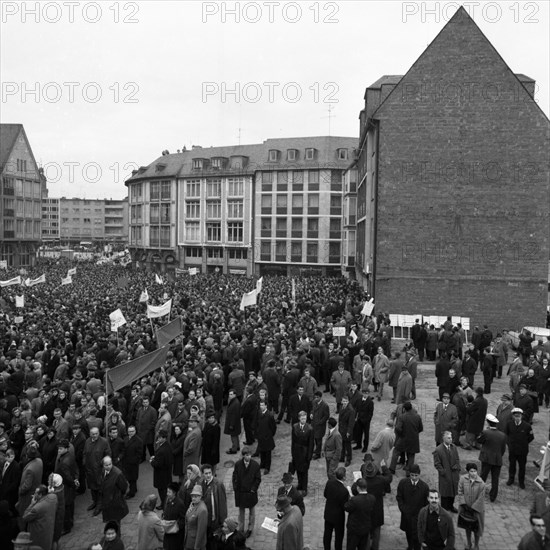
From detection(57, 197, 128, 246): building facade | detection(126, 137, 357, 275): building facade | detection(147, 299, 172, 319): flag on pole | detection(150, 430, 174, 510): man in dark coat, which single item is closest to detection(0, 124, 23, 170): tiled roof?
detection(126, 137, 357, 275): building facade

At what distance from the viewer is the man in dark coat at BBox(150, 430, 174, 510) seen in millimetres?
10148

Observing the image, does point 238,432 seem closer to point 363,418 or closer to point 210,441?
point 210,441

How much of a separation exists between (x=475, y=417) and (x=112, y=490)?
23.6ft

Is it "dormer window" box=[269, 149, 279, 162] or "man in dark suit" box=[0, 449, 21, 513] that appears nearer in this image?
"man in dark suit" box=[0, 449, 21, 513]

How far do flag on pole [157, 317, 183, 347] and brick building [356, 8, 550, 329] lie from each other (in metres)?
12.6

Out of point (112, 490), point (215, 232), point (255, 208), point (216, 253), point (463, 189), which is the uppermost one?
point (255, 208)

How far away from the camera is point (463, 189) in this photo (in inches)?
1066

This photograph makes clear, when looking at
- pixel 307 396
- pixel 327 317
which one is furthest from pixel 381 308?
pixel 307 396

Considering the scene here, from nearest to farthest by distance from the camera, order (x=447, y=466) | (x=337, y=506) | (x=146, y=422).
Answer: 1. (x=337, y=506)
2. (x=447, y=466)
3. (x=146, y=422)

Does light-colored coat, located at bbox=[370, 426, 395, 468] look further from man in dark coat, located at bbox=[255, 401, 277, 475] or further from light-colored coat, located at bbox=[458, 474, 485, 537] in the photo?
light-colored coat, located at bbox=[458, 474, 485, 537]

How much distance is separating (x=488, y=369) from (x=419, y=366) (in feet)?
15.2

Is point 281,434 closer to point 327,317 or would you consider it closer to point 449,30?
point 327,317

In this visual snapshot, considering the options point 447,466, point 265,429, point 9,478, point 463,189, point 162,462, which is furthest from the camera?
point 463,189

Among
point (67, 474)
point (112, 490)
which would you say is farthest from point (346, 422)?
point (67, 474)
